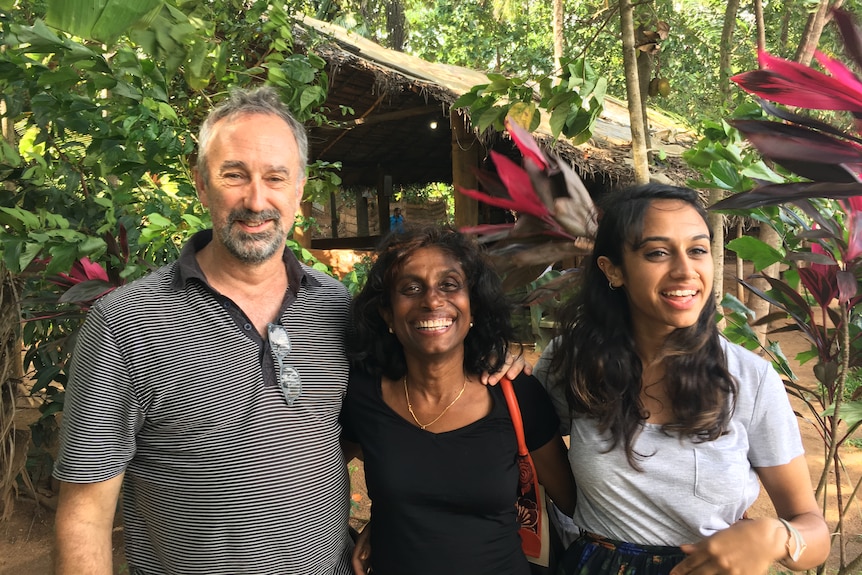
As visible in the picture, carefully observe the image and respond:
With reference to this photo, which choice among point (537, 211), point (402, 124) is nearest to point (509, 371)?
point (537, 211)

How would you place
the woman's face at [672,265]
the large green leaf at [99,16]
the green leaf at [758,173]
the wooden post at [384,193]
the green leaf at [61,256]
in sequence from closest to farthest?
the large green leaf at [99,16]
the woman's face at [672,265]
the green leaf at [758,173]
the green leaf at [61,256]
the wooden post at [384,193]

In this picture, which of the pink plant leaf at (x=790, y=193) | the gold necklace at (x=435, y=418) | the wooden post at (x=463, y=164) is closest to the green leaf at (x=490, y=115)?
the gold necklace at (x=435, y=418)

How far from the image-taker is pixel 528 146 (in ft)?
5.55

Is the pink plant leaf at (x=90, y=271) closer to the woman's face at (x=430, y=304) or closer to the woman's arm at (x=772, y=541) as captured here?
the woman's face at (x=430, y=304)

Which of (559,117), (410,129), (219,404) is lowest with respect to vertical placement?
(219,404)

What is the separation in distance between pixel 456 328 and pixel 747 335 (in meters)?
1.23

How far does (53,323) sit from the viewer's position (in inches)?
115

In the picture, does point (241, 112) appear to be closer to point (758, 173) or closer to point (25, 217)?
point (25, 217)

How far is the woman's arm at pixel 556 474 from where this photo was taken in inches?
59.2

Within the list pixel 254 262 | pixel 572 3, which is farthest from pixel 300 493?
pixel 572 3

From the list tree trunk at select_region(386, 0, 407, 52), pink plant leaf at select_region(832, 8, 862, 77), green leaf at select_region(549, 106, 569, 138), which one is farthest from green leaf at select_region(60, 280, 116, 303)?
tree trunk at select_region(386, 0, 407, 52)

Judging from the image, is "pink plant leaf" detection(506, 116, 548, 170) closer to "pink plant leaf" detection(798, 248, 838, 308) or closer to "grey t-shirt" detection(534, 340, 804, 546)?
"grey t-shirt" detection(534, 340, 804, 546)

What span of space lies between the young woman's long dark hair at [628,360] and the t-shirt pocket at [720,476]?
5cm

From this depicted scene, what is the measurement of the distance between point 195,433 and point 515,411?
2.49 feet
